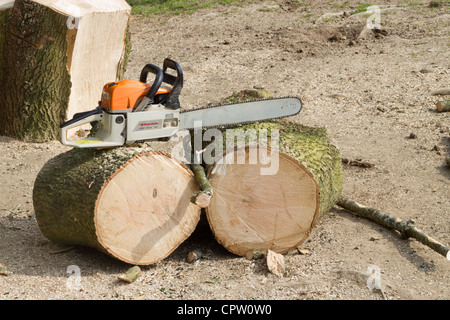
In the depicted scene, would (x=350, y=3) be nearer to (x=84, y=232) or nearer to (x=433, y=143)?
(x=433, y=143)

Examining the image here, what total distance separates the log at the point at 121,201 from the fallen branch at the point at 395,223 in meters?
1.41

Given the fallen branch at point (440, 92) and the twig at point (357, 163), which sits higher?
the fallen branch at point (440, 92)

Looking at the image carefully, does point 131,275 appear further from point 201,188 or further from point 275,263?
point 275,263

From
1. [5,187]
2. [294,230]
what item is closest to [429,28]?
[294,230]

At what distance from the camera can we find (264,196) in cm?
369

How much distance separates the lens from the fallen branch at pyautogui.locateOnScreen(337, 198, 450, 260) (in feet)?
12.2

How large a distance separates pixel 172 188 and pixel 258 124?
0.91 meters

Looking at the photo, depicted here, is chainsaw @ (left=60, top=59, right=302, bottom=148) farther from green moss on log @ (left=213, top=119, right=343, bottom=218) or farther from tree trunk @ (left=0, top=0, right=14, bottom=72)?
tree trunk @ (left=0, top=0, right=14, bottom=72)

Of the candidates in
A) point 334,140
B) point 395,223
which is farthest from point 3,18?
point 395,223

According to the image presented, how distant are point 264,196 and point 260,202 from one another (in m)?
0.05

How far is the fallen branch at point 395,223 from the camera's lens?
147 inches

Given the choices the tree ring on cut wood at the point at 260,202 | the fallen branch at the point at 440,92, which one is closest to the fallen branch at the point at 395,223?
the tree ring on cut wood at the point at 260,202

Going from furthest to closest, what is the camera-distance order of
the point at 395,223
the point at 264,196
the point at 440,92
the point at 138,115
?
the point at 440,92 → the point at 395,223 → the point at 264,196 → the point at 138,115

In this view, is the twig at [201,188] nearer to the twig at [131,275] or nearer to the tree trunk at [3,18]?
the twig at [131,275]
